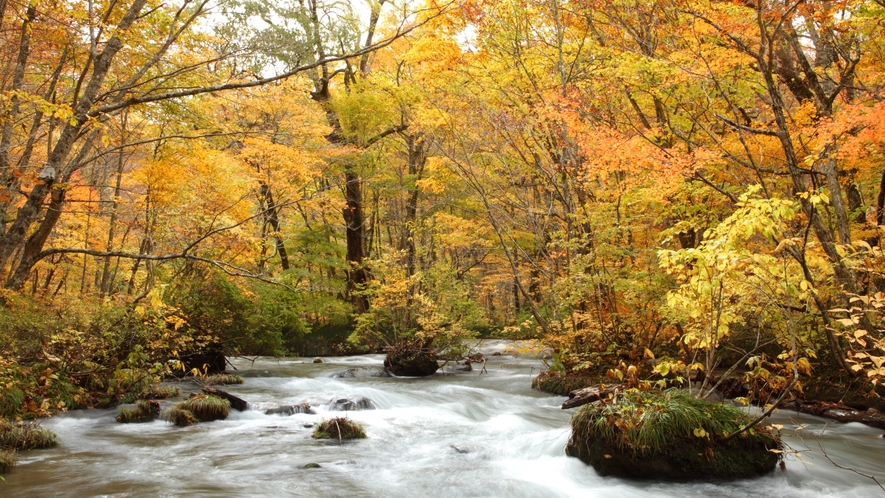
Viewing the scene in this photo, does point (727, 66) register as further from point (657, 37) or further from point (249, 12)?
point (249, 12)

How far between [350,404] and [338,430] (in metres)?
2.21

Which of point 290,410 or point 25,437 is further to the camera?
point 290,410

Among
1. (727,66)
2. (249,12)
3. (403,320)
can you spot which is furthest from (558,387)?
(249,12)

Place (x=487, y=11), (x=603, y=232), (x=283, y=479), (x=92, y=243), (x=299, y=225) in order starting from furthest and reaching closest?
1. (x=299, y=225)
2. (x=92, y=243)
3. (x=487, y=11)
4. (x=603, y=232)
5. (x=283, y=479)

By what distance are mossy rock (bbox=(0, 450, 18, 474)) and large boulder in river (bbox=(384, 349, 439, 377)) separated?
9.68m

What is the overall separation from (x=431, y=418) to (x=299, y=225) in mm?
14100

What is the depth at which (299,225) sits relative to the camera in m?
21.8

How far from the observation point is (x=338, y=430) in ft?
25.6

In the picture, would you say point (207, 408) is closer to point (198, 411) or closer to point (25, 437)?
point (198, 411)

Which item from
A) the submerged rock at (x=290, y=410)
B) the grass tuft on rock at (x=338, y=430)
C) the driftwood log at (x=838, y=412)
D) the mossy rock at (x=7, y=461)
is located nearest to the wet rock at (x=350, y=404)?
the submerged rock at (x=290, y=410)

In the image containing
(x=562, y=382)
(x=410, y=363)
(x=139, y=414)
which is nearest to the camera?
(x=139, y=414)

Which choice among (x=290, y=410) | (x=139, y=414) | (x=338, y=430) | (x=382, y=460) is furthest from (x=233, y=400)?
(x=382, y=460)

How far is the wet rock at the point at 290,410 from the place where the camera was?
9.44 m

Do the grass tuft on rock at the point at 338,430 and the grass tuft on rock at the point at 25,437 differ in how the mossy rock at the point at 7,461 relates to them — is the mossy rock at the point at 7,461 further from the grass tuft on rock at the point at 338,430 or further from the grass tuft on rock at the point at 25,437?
the grass tuft on rock at the point at 338,430
